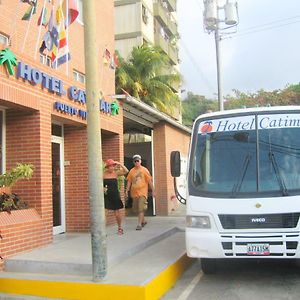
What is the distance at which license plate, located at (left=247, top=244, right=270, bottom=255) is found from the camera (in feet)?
23.1

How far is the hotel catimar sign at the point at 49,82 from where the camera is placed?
27.5 feet

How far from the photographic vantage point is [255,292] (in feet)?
22.9

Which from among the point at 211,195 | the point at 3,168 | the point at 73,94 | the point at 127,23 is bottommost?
the point at 211,195

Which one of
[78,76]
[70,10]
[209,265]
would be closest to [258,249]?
[209,265]

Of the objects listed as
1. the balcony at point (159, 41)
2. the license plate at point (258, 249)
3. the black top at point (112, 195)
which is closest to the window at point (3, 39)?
the black top at point (112, 195)

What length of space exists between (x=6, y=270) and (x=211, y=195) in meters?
3.42

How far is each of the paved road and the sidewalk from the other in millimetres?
254

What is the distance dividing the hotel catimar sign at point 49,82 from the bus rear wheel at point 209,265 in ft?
14.3

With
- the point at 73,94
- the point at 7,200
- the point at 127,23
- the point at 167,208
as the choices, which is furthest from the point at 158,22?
the point at 7,200

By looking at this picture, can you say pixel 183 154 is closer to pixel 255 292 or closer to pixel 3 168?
pixel 3 168

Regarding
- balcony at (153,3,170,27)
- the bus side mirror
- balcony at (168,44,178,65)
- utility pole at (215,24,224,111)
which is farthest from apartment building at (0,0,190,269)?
balcony at (168,44,178,65)

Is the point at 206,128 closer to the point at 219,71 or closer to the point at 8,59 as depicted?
the point at 8,59

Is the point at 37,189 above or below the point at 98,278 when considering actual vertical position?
above

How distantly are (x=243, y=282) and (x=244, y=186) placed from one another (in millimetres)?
1463
